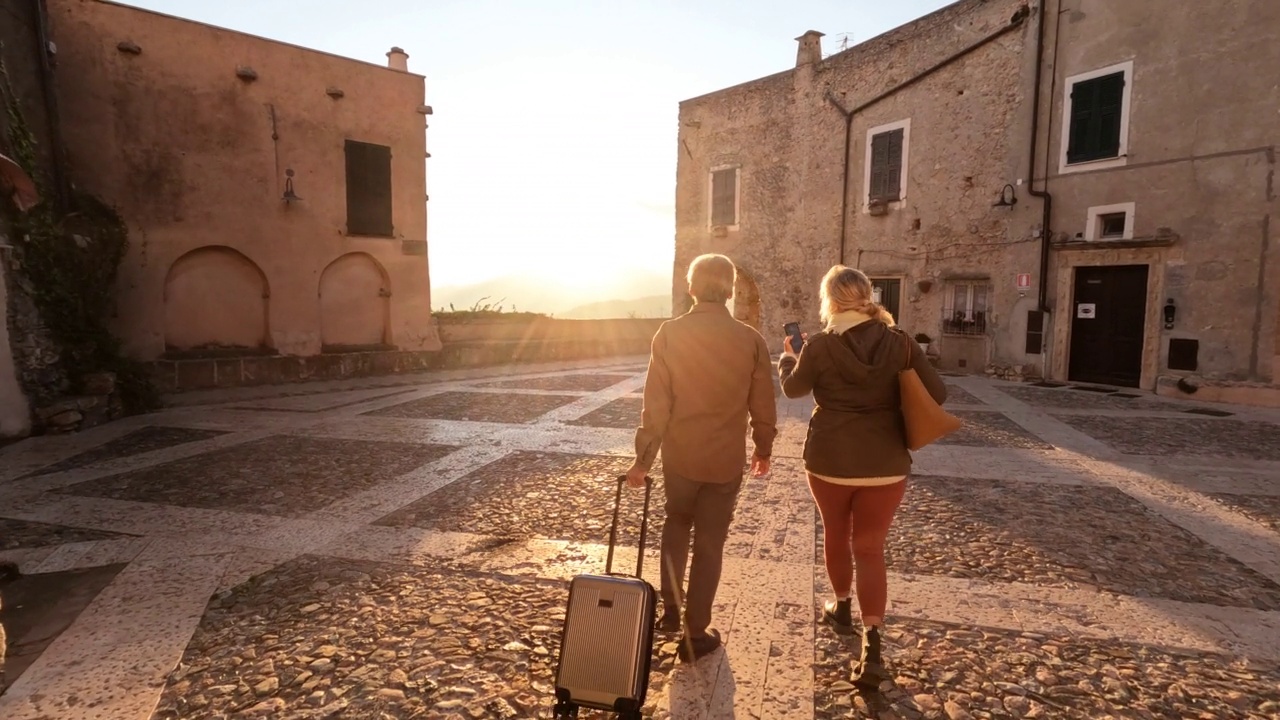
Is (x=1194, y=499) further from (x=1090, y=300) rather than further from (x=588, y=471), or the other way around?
(x=1090, y=300)

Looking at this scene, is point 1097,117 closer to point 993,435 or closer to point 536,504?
point 993,435

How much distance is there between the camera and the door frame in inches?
444

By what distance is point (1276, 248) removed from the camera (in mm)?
9953

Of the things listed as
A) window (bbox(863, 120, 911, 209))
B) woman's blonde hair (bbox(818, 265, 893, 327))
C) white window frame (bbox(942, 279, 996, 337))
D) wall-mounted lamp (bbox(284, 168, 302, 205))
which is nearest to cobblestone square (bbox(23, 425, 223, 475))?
wall-mounted lamp (bbox(284, 168, 302, 205))

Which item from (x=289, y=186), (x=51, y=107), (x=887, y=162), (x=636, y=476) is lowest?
(x=636, y=476)

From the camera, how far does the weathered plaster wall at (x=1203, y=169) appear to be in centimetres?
1008

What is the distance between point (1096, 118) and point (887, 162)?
4.64 m

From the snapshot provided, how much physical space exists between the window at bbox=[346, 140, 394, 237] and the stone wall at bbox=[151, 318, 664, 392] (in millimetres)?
2685

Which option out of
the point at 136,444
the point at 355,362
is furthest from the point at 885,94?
the point at 136,444

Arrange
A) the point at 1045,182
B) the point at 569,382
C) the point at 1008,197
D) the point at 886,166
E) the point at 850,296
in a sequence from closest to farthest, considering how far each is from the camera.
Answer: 1. the point at 850,296
2. the point at 1045,182
3. the point at 569,382
4. the point at 1008,197
5. the point at 886,166

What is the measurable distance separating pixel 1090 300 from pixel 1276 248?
275 cm

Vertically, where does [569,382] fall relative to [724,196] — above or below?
below

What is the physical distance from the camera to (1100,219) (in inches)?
474

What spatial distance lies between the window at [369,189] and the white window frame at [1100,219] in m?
14.2
